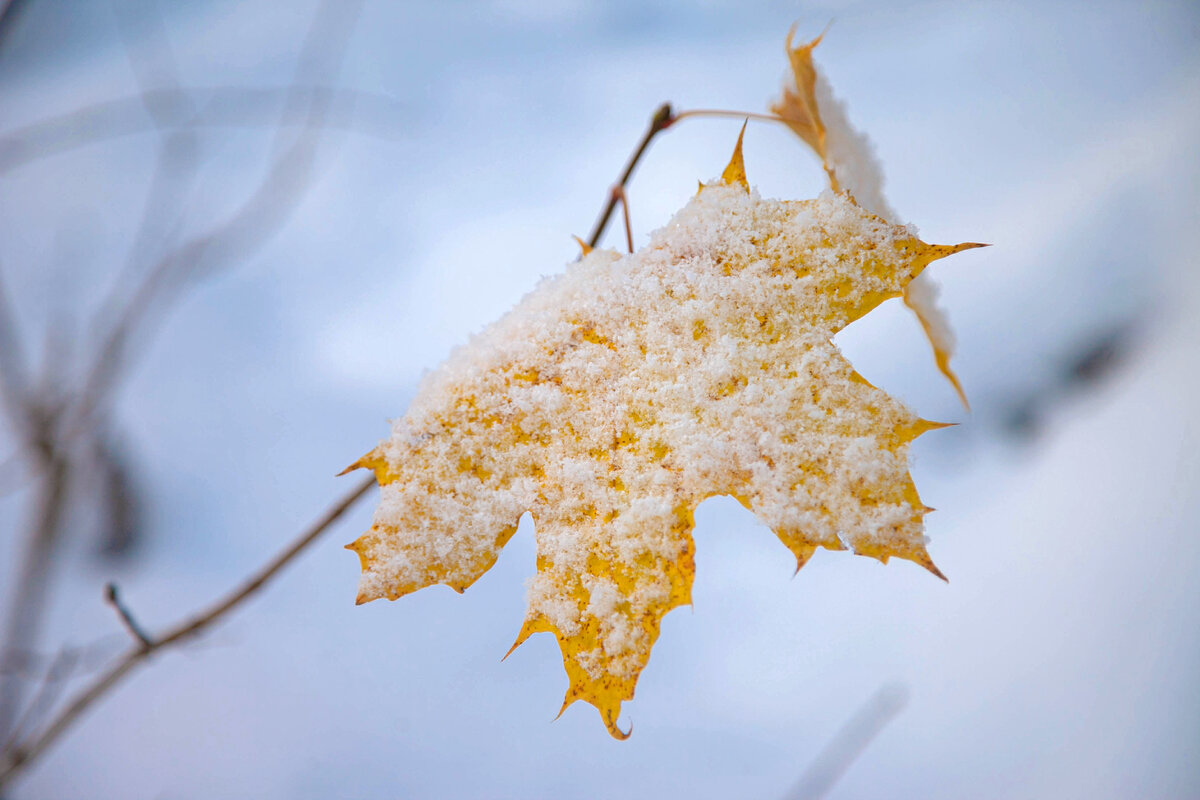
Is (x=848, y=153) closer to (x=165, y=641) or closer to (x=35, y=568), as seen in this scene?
(x=165, y=641)

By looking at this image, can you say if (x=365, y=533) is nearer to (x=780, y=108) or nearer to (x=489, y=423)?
(x=489, y=423)

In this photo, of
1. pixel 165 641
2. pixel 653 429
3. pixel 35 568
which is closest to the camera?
pixel 653 429

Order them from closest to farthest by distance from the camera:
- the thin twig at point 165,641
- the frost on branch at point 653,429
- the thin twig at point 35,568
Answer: the frost on branch at point 653,429
the thin twig at point 165,641
the thin twig at point 35,568

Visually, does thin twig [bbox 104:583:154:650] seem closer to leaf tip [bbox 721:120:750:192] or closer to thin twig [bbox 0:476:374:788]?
thin twig [bbox 0:476:374:788]

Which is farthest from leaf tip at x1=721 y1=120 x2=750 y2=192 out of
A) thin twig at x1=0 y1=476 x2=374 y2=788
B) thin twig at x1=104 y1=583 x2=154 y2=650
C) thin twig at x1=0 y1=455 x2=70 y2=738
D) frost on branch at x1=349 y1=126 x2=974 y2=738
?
thin twig at x1=0 y1=455 x2=70 y2=738

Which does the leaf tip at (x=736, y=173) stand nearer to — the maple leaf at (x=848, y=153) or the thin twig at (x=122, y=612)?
the maple leaf at (x=848, y=153)

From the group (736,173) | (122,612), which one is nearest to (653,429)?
(736,173)

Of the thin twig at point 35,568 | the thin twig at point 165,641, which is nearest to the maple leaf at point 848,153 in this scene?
the thin twig at point 165,641
